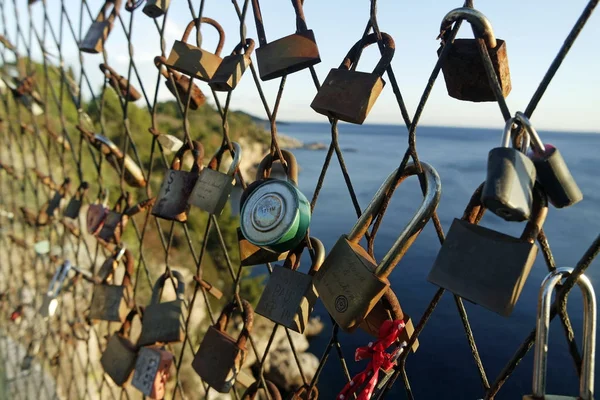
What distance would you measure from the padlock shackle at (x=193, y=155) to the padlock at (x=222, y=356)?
216 mm

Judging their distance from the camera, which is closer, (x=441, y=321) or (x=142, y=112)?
(x=441, y=321)

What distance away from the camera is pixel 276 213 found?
0.50 m

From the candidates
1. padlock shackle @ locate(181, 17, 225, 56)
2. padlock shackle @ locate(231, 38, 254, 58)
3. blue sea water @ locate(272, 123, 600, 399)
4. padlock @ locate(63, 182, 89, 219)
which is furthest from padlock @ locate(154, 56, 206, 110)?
blue sea water @ locate(272, 123, 600, 399)

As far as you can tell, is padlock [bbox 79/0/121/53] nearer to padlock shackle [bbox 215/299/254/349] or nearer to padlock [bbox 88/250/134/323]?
padlock [bbox 88/250/134/323]

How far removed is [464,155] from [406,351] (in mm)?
22691

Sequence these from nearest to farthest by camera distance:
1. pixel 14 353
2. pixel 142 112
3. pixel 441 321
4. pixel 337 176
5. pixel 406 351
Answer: pixel 406 351
pixel 14 353
pixel 441 321
pixel 142 112
pixel 337 176

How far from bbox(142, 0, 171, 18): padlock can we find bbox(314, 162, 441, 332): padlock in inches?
19.6

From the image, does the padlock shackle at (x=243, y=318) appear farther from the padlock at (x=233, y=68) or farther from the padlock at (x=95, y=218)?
the padlock at (x=95, y=218)

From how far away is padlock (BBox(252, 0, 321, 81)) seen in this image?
19.8 inches

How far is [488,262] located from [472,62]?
0.16m

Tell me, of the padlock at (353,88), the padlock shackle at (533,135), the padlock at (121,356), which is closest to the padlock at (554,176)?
the padlock shackle at (533,135)

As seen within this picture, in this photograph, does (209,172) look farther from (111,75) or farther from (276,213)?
(111,75)

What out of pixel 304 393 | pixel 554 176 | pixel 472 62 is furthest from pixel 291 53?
pixel 304 393

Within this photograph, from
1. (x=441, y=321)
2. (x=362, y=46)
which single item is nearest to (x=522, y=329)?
(x=441, y=321)
